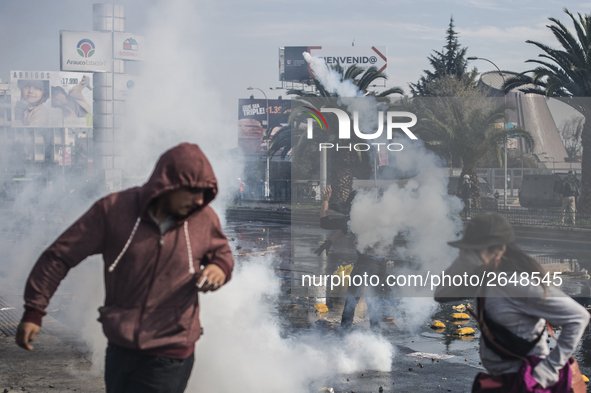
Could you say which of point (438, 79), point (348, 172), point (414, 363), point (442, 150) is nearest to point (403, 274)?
point (414, 363)

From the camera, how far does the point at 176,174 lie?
2256mm

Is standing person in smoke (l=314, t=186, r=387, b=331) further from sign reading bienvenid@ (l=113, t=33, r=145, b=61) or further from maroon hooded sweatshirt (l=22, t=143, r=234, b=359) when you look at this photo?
maroon hooded sweatshirt (l=22, t=143, r=234, b=359)

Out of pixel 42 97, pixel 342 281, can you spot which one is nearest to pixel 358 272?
pixel 342 281

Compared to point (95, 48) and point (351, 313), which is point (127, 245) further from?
point (95, 48)

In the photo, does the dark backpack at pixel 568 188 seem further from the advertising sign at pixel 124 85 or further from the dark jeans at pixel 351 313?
the advertising sign at pixel 124 85

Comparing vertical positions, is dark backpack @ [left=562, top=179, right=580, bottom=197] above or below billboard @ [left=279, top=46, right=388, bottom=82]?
below

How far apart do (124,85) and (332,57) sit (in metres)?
54.4

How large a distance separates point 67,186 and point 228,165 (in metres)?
9.01

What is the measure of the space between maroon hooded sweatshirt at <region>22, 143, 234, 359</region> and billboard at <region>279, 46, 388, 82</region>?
A: 58.9 metres

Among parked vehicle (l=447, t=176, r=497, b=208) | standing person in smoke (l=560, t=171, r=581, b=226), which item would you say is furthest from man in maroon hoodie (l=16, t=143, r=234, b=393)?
parked vehicle (l=447, t=176, r=497, b=208)

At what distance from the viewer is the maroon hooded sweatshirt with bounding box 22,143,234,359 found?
2252mm

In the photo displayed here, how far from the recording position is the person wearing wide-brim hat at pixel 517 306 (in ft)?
7.94

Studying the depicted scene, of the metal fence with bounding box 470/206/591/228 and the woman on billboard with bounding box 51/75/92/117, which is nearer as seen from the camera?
the metal fence with bounding box 470/206/591/228

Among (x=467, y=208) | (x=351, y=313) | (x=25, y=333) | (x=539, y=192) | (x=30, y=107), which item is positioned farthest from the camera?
(x=539, y=192)
